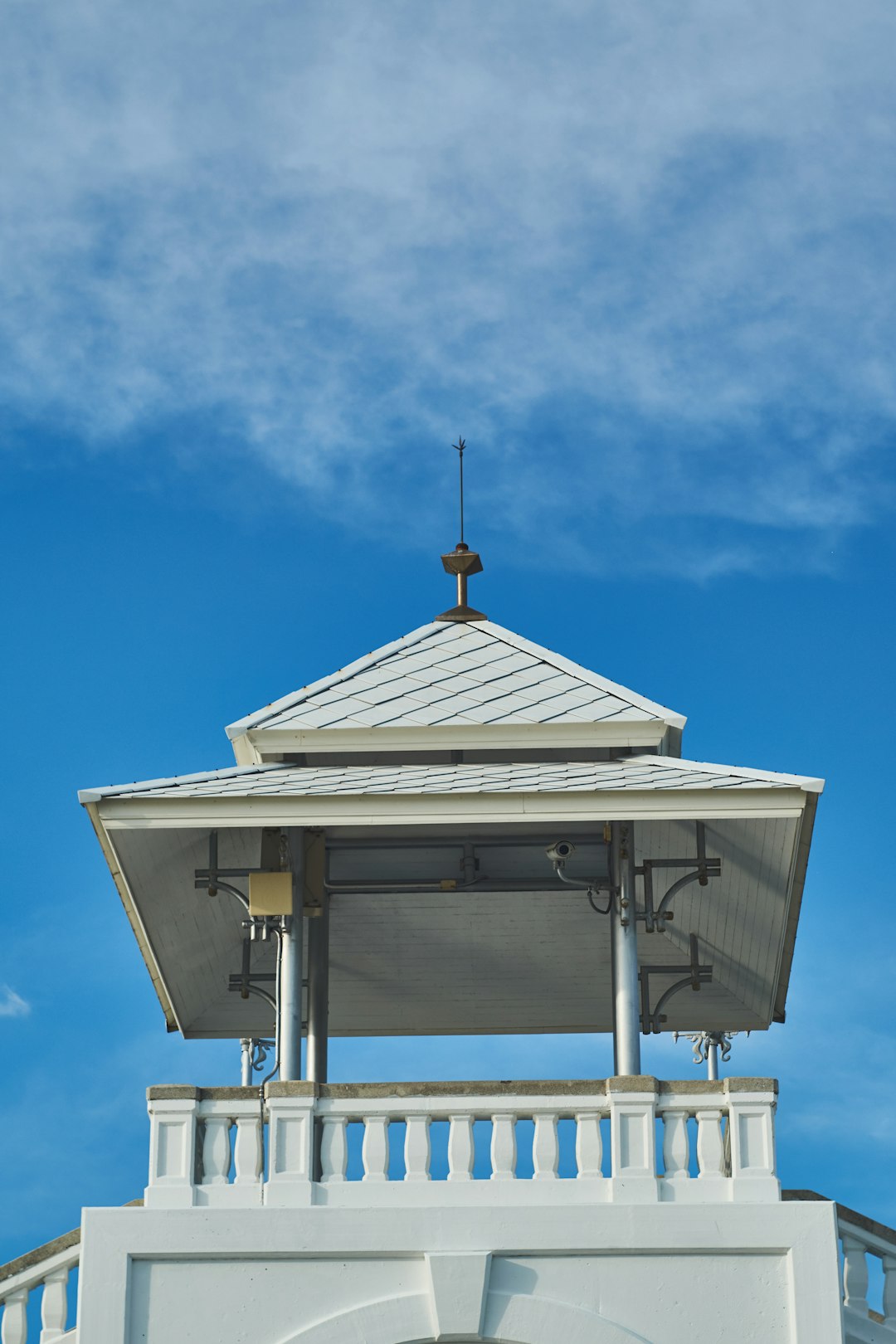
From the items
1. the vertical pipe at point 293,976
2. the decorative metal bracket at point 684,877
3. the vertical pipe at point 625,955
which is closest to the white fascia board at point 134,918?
the vertical pipe at point 293,976

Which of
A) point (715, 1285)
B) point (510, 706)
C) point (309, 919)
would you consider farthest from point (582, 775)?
point (715, 1285)

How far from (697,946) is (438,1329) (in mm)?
6677

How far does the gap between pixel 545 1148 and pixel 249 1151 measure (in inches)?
92.4

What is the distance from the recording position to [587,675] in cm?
2177

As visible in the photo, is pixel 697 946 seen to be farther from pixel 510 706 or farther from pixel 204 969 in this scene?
pixel 204 969

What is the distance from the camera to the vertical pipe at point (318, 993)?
20.6m

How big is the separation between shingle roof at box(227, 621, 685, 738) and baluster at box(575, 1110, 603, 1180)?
4.38 metres

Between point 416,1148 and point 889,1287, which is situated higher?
point 416,1148

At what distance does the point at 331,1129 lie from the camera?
56.4 ft

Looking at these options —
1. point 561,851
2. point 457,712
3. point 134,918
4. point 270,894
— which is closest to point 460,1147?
point 270,894

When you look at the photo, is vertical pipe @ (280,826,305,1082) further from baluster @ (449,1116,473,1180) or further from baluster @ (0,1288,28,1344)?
baluster @ (0,1288,28,1344)

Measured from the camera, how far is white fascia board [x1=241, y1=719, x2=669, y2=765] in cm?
2034

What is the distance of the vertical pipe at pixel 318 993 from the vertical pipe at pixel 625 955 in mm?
2859

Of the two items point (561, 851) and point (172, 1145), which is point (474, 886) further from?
point (172, 1145)
